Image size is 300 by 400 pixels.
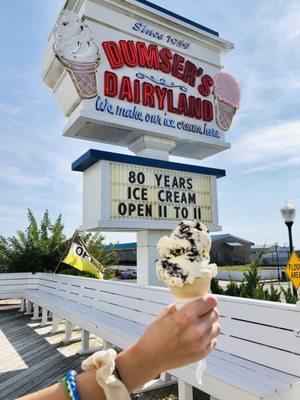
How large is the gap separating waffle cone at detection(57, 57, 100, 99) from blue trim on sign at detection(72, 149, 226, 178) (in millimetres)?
1281

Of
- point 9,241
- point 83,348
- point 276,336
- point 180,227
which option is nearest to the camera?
point 180,227

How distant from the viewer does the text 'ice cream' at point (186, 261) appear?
1.38 meters

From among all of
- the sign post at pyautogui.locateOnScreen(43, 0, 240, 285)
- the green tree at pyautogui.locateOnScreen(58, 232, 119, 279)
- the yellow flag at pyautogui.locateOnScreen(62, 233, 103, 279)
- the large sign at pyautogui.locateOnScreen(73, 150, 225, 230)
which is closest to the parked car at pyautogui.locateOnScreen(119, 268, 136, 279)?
the green tree at pyautogui.locateOnScreen(58, 232, 119, 279)

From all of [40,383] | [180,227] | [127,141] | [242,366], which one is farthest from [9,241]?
[180,227]

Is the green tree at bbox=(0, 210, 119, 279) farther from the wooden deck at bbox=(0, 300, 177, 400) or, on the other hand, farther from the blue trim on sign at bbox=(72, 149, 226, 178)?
the blue trim on sign at bbox=(72, 149, 226, 178)

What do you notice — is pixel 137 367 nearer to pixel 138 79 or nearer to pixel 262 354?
pixel 262 354

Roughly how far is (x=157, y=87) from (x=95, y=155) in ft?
8.61

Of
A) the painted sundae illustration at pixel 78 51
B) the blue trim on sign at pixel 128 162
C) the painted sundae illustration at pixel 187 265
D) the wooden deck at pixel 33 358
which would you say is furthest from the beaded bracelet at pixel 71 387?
the painted sundae illustration at pixel 78 51

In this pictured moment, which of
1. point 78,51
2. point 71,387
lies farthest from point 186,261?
point 78,51

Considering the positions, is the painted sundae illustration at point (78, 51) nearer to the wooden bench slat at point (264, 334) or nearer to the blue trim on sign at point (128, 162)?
the blue trim on sign at point (128, 162)

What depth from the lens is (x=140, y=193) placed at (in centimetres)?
802

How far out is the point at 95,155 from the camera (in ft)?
24.7

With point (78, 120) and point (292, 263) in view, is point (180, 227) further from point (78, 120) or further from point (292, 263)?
point (78, 120)

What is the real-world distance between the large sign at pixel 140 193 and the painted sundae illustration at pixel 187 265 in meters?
5.87
